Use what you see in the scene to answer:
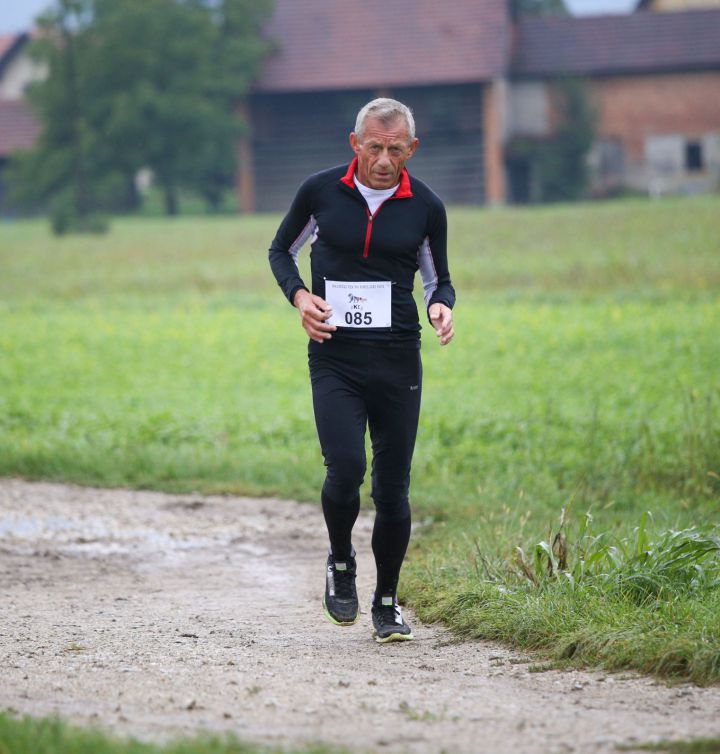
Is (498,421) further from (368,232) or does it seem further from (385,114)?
(385,114)

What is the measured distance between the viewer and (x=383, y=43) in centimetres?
6150

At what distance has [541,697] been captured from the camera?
4730mm

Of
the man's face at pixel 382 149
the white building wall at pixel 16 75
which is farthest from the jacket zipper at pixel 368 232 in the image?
the white building wall at pixel 16 75

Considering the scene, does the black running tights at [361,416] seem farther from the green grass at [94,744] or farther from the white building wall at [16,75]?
the white building wall at [16,75]

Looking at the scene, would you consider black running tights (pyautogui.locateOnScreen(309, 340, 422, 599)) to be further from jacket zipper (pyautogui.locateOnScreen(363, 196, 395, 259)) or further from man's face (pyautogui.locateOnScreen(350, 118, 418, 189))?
man's face (pyautogui.locateOnScreen(350, 118, 418, 189))

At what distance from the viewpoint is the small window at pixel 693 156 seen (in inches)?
2394

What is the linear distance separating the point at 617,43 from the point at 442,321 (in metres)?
59.7

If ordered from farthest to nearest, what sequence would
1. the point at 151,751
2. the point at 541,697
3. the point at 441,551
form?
the point at 441,551 → the point at 541,697 → the point at 151,751

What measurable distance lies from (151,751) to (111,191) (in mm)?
57967

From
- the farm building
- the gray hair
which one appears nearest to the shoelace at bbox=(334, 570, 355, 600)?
the gray hair

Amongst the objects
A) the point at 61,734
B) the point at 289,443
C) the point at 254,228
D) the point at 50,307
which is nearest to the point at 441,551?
the point at 61,734

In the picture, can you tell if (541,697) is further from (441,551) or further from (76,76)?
(76,76)

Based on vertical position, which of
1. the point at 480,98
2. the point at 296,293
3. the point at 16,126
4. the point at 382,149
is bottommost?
the point at 296,293

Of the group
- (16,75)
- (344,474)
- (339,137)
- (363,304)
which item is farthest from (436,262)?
(16,75)
